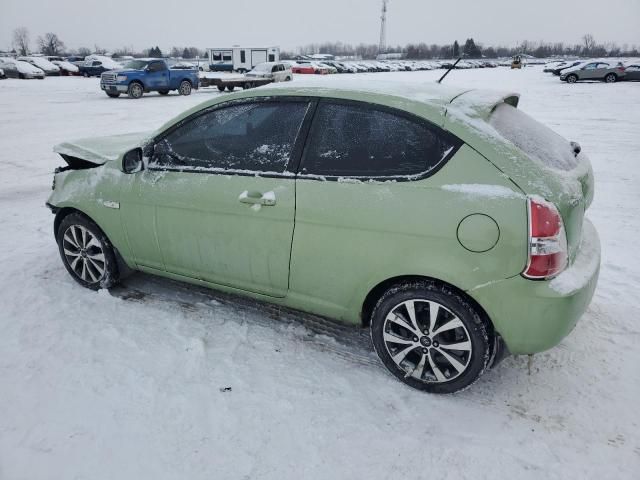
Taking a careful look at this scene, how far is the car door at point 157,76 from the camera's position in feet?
68.0

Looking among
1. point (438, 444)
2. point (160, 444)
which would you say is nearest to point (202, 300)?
point (160, 444)

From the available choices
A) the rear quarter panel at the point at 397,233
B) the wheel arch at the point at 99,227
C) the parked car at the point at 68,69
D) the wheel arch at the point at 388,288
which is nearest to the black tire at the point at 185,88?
the wheel arch at the point at 99,227

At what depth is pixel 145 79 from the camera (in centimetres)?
2053

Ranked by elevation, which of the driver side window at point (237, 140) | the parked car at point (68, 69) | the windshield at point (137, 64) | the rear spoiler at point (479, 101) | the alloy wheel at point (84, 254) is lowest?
the parked car at point (68, 69)

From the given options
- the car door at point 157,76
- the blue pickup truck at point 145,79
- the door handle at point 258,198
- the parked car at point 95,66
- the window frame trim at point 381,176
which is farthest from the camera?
the parked car at point 95,66

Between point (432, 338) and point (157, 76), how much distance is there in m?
21.4

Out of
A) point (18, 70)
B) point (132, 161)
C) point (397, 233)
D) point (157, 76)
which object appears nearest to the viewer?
point (397, 233)

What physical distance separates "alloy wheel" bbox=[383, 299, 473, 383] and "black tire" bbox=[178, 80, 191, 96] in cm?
2195

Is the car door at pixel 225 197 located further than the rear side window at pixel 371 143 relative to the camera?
Yes

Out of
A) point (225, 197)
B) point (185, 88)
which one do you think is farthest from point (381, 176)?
point (185, 88)

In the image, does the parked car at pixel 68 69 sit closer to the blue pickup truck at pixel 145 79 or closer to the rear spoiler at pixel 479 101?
the blue pickup truck at pixel 145 79

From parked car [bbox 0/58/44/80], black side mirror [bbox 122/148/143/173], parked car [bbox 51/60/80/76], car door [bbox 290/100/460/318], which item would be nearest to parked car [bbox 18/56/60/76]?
parked car [bbox 51/60/80/76]

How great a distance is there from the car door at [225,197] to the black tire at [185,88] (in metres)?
20.5

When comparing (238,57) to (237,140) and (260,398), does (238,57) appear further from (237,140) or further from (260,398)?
(260,398)
